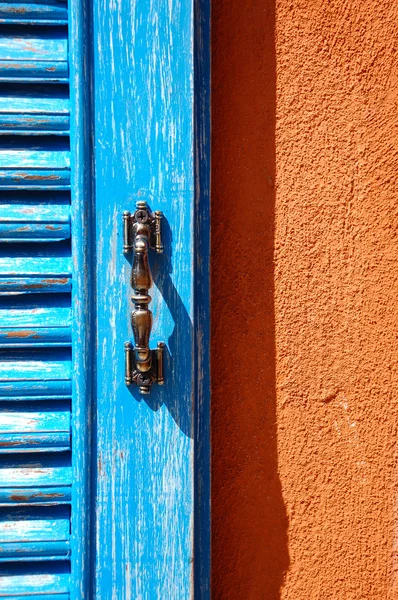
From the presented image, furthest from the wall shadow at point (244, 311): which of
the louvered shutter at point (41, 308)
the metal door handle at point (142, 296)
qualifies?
the louvered shutter at point (41, 308)

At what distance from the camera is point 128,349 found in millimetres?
839

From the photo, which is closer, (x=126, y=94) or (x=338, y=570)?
(x=126, y=94)

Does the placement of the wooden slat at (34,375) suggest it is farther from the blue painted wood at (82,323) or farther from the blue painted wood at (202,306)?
the blue painted wood at (202,306)

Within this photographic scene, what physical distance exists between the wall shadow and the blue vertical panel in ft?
0.26

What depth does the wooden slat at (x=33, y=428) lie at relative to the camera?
0.85 m

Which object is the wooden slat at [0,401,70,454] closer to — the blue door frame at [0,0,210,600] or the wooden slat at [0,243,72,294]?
the blue door frame at [0,0,210,600]

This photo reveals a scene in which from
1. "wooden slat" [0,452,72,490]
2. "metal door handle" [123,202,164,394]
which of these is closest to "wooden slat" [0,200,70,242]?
"metal door handle" [123,202,164,394]


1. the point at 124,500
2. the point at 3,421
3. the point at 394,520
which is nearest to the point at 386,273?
the point at 394,520

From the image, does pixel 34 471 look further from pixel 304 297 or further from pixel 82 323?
pixel 304 297

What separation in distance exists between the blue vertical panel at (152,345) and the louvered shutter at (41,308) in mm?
35

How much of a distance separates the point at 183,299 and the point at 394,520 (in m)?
0.54

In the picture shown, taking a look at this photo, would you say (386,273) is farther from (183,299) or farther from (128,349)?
(128,349)

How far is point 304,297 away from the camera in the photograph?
0.91m

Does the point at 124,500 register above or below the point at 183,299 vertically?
below
